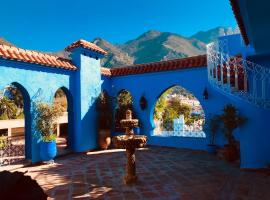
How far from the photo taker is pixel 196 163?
8.79 metres

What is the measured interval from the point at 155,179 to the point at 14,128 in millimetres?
14010

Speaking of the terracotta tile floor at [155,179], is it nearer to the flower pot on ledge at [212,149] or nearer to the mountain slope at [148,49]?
the flower pot on ledge at [212,149]

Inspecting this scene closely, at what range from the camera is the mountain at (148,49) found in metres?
88.1

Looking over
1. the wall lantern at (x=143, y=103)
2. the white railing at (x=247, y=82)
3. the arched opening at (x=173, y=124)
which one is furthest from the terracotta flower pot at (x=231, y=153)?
the wall lantern at (x=143, y=103)

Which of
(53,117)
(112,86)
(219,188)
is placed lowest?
(219,188)

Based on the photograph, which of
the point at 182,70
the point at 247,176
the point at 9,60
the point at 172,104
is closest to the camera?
the point at 247,176

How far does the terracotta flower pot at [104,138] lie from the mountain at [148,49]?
67.6 meters

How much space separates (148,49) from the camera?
110m

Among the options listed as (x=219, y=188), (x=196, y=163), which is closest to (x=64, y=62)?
(x=196, y=163)

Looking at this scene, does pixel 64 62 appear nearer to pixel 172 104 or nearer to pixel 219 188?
pixel 219 188

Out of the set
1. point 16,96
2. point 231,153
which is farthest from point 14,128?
point 231,153

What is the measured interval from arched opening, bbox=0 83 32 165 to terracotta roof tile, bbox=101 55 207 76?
4.92m

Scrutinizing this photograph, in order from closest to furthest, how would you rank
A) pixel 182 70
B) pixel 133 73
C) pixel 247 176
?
pixel 247 176, pixel 182 70, pixel 133 73

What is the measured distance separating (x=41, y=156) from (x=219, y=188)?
6.24 metres
